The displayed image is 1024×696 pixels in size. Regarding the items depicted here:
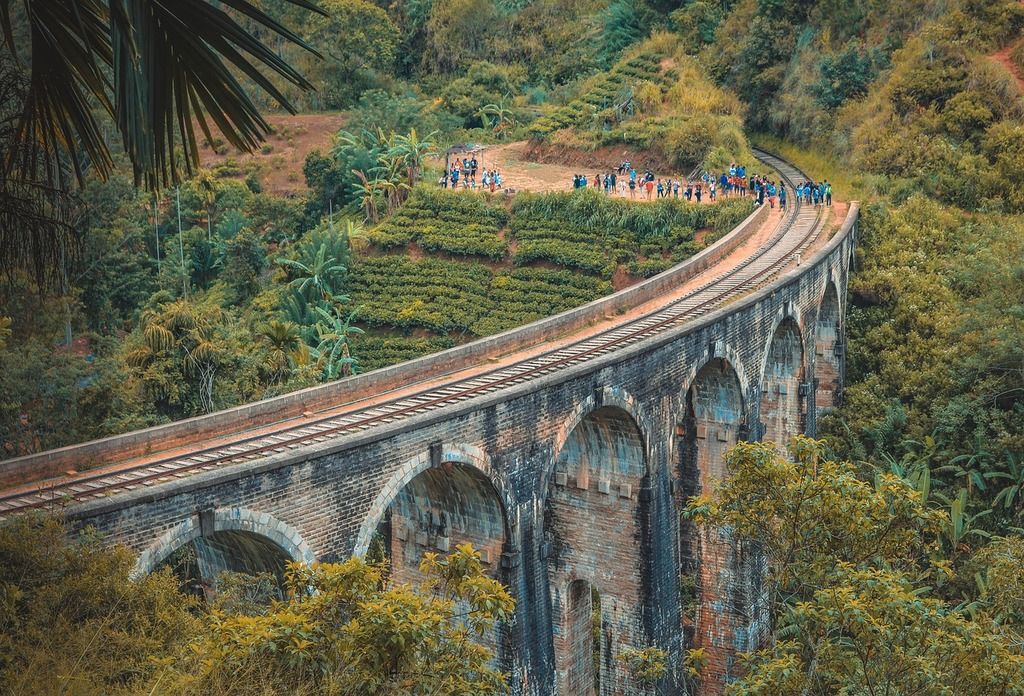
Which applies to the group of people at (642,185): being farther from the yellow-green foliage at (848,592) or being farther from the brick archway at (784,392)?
the yellow-green foliage at (848,592)

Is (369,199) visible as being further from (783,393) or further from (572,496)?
(572,496)

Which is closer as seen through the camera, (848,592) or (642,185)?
(848,592)

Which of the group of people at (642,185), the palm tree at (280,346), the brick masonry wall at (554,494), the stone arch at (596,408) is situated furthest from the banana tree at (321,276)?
the stone arch at (596,408)

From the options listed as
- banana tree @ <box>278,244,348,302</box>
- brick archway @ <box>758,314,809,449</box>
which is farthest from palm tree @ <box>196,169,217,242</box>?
brick archway @ <box>758,314,809,449</box>

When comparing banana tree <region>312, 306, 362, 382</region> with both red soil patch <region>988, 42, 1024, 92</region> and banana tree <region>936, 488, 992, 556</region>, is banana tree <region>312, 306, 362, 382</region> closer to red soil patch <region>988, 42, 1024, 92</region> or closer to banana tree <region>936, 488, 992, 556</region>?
banana tree <region>936, 488, 992, 556</region>

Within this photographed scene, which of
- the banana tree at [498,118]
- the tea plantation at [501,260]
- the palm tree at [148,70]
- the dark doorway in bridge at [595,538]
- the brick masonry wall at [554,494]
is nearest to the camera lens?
the palm tree at [148,70]

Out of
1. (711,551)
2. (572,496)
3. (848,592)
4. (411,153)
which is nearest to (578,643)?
(572,496)
